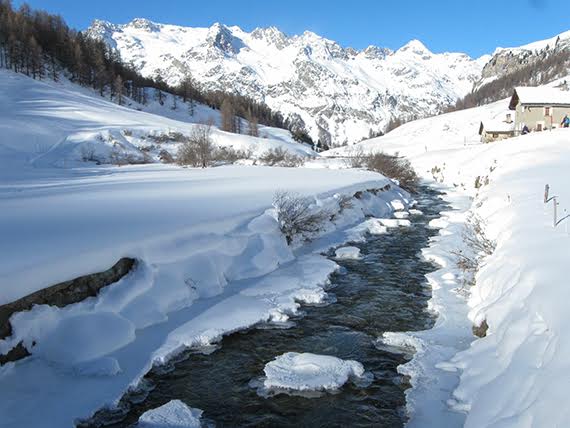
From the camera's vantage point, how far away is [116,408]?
20.1ft

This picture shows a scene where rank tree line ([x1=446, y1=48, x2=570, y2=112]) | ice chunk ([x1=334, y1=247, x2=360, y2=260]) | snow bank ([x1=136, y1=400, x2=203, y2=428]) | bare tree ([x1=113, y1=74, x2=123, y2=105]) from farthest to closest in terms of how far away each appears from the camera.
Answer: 1. tree line ([x1=446, y1=48, x2=570, y2=112])
2. bare tree ([x1=113, y1=74, x2=123, y2=105])
3. ice chunk ([x1=334, y1=247, x2=360, y2=260])
4. snow bank ([x1=136, y1=400, x2=203, y2=428])

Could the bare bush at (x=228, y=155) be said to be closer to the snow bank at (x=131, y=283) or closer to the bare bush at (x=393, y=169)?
the bare bush at (x=393, y=169)

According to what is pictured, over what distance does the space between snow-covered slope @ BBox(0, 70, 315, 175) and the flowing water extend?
2476 cm

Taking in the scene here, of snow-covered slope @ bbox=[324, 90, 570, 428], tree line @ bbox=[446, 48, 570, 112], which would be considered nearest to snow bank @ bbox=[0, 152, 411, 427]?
snow-covered slope @ bbox=[324, 90, 570, 428]

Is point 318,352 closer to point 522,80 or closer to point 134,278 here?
point 134,278

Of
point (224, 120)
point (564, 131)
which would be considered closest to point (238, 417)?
point (564, 131)

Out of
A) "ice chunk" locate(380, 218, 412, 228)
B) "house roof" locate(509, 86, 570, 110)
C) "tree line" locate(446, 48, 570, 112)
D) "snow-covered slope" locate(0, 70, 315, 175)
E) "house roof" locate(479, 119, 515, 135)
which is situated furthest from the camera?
"tree line" locate(446, 48, 570, 112)

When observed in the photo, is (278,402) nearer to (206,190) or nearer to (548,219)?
(548,219)

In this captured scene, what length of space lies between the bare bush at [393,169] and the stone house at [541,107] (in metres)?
28.1

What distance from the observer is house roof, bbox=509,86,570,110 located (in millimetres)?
56969

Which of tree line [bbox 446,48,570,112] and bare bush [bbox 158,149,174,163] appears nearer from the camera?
bare bush [bbox 158,149,174,163]

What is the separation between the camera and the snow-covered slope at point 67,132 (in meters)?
43.1

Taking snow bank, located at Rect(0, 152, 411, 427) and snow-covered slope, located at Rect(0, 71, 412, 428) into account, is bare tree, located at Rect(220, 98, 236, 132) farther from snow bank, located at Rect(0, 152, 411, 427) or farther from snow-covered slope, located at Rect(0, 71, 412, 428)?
snow bank, located at Rect(0, 152, 411, 427)

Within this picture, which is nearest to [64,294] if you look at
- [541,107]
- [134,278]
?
[134,278]
